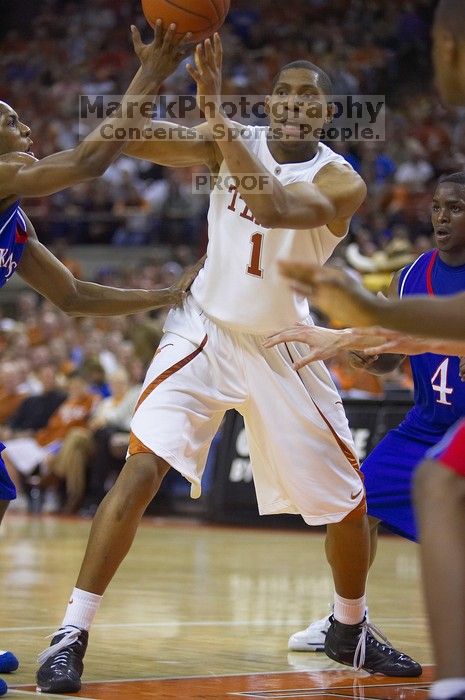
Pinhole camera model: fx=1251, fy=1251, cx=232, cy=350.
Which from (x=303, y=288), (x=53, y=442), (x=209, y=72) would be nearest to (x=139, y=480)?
(x=209, y=72)

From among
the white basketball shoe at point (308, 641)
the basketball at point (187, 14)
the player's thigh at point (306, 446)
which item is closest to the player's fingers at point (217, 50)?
the basketball at point (187, 14)

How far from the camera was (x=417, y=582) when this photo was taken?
8.22 m

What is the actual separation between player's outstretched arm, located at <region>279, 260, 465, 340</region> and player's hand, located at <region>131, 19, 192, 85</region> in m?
1.63

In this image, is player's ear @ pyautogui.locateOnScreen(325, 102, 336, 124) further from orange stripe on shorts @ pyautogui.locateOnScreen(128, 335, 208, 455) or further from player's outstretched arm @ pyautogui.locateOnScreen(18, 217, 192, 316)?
orange stripe on shorts @ pyautogui.locateOnScreen(128, 335, 208, 455)

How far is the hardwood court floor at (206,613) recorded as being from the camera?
4.59 m

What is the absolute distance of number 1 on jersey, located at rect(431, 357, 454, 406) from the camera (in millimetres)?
5328

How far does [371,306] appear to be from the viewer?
3.06 m

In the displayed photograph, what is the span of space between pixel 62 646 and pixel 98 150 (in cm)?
176

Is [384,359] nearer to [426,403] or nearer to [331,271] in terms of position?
[426,403]

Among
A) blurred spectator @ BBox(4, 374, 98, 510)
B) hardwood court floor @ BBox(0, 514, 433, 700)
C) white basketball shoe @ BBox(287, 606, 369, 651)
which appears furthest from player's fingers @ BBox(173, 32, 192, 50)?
blurred spectator @ BBox(4, 374, 98, 510)

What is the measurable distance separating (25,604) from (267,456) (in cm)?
228

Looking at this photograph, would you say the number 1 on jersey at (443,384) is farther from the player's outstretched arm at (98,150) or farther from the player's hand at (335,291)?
the player's hand at (335,291)

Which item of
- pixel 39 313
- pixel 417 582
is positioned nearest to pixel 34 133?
pixel 39 313

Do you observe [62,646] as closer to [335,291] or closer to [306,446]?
[306,446]
